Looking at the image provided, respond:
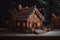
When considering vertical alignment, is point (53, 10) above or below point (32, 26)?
above

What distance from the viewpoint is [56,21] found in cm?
222

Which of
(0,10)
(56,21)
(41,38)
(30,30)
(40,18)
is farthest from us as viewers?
(0,10)

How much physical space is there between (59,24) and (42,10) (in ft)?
0.86

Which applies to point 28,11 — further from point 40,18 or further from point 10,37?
point 10,37

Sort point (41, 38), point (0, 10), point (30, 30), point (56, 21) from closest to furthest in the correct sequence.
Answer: point (41, 38), point (30, 30), point (56, 21), point (0, 10)

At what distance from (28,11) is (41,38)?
42 cm

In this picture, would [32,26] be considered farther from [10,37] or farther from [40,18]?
[10,37]

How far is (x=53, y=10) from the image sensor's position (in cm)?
238

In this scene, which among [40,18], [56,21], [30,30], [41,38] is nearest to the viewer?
[41,38]

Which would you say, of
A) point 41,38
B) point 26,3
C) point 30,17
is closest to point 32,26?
point 30,17

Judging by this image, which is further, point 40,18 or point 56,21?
point 56,21

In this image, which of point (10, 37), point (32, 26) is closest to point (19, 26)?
point (32, 26)

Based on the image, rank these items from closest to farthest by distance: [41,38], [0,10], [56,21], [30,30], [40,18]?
[41,38], [30,30], [40,18], [56,21], [0,10]

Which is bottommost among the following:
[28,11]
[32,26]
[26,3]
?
[32,26]
